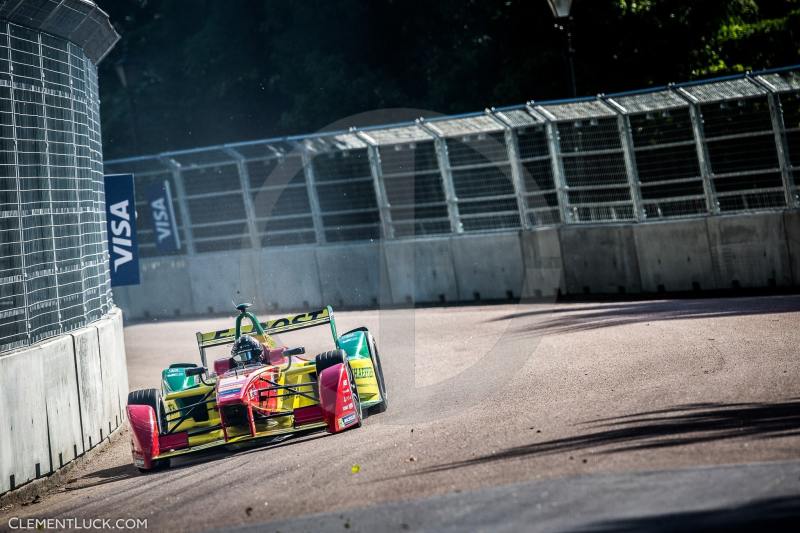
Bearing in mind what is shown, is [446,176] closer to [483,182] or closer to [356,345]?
[483,182]

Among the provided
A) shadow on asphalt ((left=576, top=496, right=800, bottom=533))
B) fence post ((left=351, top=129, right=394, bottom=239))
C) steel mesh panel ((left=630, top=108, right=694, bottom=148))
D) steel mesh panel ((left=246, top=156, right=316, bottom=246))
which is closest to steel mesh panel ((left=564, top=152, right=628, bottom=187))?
steel mesh panel ((left=630, top=108, right=694, bottom=148))

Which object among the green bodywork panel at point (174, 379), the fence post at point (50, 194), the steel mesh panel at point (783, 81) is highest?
the steel mesh panel at point (783, 81)

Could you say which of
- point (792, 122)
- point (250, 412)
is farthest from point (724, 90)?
point (250, 412)

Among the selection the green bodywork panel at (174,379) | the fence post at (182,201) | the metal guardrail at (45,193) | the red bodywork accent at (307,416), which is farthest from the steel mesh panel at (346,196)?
the red bodywork accent at (307,416)

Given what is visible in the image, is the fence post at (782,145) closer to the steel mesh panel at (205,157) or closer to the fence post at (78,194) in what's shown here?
the fence post at (78,194)

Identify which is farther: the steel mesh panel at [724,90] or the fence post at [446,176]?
the fence post at [446,176]

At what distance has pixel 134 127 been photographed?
117 ft

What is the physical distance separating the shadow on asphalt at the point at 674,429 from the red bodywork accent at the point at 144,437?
2940 millimetres

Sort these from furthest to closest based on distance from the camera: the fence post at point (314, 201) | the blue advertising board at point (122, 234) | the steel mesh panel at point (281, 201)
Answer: the steel mesh panel at point (281, 201)
the fence post at point (314, 201)
the blue advertising board at point (122, 234)

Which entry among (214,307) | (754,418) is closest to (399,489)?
(754,418)

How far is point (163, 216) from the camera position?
80.7 feet

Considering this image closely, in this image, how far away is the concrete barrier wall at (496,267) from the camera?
1678 centimetres

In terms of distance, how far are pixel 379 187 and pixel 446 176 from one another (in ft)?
5.11

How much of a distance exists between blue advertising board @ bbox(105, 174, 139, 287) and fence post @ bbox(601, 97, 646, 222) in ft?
26.3
